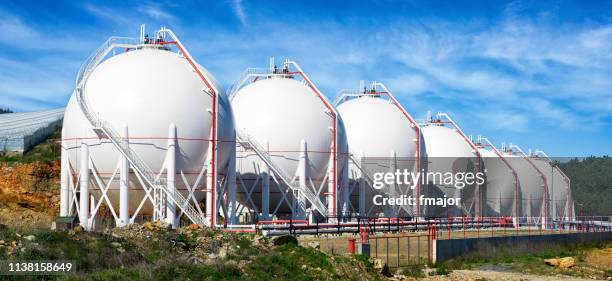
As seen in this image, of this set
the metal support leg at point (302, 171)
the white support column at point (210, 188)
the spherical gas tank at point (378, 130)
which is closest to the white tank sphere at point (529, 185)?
the spherical gas tank at point (378, 130)

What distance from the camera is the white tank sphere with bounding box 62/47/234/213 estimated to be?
37781 millimetres

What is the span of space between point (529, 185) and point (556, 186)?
926 cm

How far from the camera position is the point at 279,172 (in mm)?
46531

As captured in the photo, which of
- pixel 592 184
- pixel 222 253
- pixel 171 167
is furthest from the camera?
pixel 592 184

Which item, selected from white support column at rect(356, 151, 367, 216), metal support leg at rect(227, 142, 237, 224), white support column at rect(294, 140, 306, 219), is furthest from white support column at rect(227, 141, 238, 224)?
white support column at rect(356, 151, 367, 216)

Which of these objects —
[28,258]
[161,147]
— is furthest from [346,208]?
[28,258]

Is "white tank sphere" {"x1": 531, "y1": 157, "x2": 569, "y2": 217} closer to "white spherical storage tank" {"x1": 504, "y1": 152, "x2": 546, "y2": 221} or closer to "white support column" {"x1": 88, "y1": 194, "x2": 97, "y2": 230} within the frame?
"white spherical storage tank" {"x1": 504, "y1": 152, "x2": 546, "y2": 221}

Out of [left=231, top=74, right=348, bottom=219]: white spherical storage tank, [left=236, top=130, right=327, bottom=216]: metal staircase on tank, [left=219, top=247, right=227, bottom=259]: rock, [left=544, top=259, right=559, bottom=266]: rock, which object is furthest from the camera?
[left=231, top=74, right=348, bottom=219]: white spherical storage tank

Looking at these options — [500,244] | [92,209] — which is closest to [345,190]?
[500,244]

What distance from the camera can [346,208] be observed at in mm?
51406

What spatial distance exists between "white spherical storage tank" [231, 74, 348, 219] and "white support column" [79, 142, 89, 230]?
32.9 feet

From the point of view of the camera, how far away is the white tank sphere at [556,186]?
8125 cm

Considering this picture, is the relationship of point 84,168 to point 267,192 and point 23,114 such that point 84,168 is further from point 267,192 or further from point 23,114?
point 23,114

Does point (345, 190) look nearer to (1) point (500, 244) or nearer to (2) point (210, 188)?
(2) point (210, 188)
